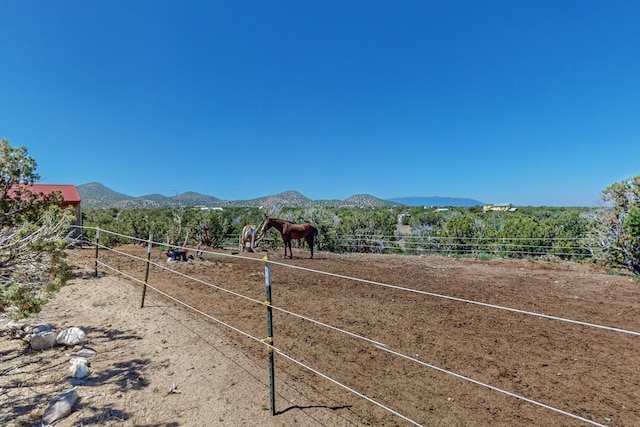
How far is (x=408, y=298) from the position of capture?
21.2ft

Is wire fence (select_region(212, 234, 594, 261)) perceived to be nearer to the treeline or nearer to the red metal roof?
the treeline

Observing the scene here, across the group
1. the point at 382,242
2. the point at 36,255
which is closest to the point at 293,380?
the point at 36,255

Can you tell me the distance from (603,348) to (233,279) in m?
6.98

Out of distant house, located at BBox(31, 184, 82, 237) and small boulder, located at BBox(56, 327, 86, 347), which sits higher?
distant house, located at BBox(31, 184, 82, 237)

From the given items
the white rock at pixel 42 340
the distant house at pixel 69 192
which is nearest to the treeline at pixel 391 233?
the distant house at pixel 69 192

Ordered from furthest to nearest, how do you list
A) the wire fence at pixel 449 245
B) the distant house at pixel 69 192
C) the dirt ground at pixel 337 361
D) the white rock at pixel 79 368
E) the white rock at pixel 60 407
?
1. the distant house at pixel 69 192
2. the wire fence at pixel 449 245
3. the white rock at pixel 79 368
4. the dirt ground at pixel 337 361
5. the white rock at pixel 60 407

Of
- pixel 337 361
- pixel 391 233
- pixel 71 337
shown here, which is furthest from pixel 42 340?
pixel 391 233

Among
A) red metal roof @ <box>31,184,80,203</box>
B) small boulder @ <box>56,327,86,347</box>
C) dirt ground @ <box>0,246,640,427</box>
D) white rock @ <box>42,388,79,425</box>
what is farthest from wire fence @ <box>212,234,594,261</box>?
white rock @ <box>42,388,79,425</box>

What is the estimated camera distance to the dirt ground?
9.18 feet

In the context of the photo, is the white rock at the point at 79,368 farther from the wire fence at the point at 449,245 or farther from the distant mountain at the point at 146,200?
the distant mountain at the point at 146,200

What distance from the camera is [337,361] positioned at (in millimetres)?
3697

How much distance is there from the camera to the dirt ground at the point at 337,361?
2.80m

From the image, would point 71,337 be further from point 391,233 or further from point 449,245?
point 391,233

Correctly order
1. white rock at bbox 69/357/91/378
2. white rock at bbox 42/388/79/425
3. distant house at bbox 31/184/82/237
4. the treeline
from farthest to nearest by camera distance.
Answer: distant house at bbox 31/184/82/237, the treeline, white rock at bbox 69/357/91/378, white rock at bbox 42/388/79/425
